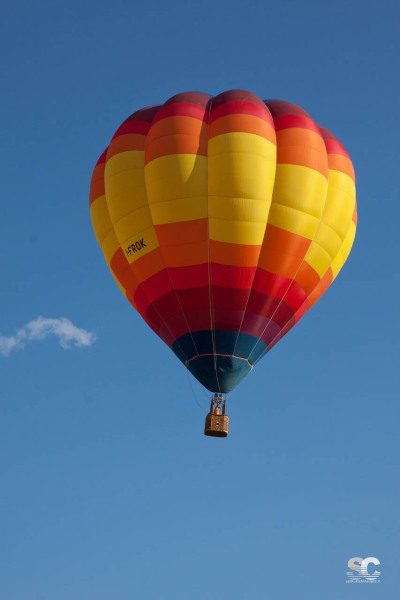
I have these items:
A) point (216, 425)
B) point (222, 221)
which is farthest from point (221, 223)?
point (216, 425)

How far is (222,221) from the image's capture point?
23672 mm

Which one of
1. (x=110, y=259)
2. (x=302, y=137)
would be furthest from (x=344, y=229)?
(x=110, y=259)

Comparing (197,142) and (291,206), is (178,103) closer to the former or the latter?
(197,142)

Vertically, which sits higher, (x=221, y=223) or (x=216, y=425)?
(x=221, y=223)

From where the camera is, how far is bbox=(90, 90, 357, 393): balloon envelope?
77.8ft

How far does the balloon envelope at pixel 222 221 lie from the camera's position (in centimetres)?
2372

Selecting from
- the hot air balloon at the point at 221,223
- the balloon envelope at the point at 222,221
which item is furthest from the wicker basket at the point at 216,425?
the balloon envelope at the point at 222,221

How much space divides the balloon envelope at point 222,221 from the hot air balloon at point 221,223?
0.08 ft

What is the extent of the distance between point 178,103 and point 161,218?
3.07 metres

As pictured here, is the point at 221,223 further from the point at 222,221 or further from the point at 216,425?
the point at 216,425

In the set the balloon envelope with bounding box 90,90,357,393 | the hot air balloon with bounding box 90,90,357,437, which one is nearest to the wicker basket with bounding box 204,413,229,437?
the hot air balloon with bounding box 90,90,357,437

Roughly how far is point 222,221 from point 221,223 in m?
0.05

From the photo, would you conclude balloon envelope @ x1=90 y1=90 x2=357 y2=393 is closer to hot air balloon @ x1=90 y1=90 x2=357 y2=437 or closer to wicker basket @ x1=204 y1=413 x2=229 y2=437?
hot air balloon @ x1=90 y1=90 x2=357 y2=437

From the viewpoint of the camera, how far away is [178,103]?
977 inches
